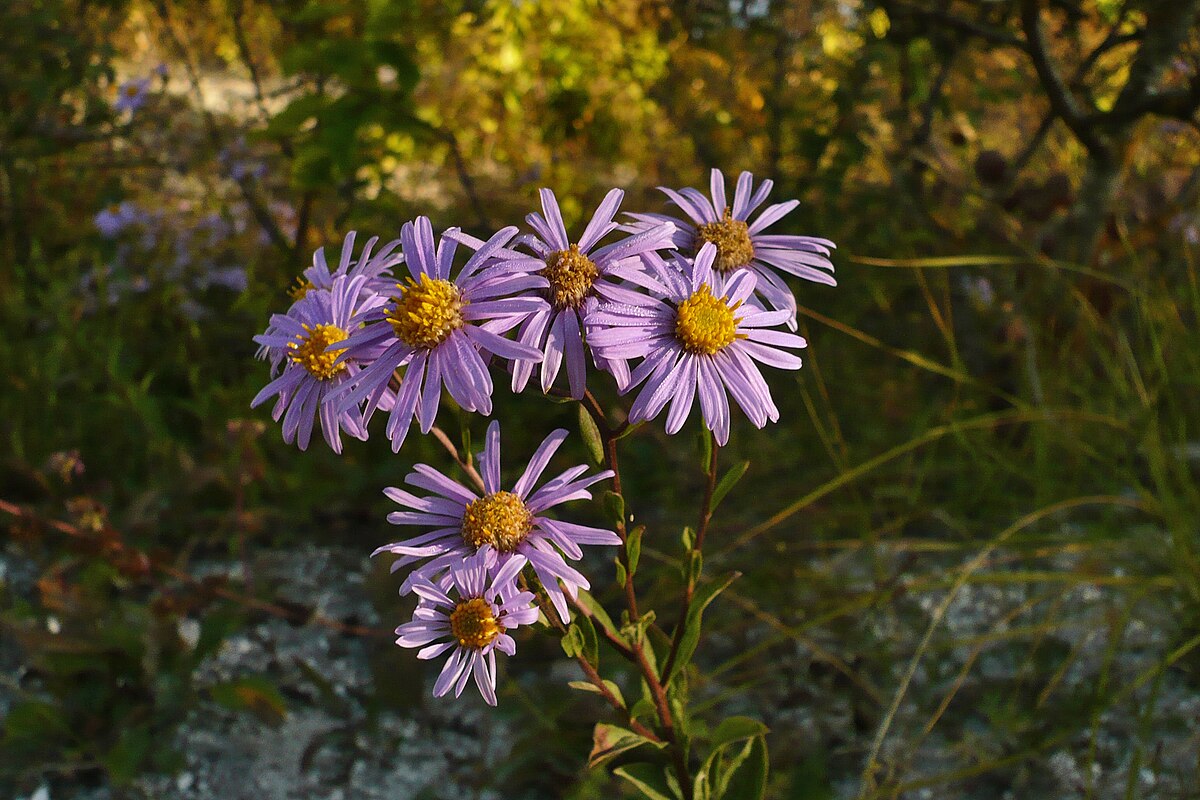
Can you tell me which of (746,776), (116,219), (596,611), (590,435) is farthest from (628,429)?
(116,219)

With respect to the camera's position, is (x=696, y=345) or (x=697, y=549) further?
(x=697, y=549)

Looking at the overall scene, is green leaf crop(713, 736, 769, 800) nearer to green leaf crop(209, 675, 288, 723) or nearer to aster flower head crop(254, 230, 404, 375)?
aster flower head crop(254, 230, 404, 375)

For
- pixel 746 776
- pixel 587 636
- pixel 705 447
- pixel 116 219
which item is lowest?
pixel 746 776

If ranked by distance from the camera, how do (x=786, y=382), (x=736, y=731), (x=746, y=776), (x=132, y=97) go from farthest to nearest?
(x=132, y=97) → (x=786, y=382) → (x=746, y=776) → (x=736, y=731)

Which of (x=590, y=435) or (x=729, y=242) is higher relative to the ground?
(x=729, y=242)

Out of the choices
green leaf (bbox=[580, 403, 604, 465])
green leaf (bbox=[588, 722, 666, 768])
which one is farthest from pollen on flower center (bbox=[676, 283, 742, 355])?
green leaf (bbox=[588, 722, 666, 768])

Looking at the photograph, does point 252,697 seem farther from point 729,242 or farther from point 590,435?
point 729,242

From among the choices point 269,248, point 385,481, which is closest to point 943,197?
point 385,481
